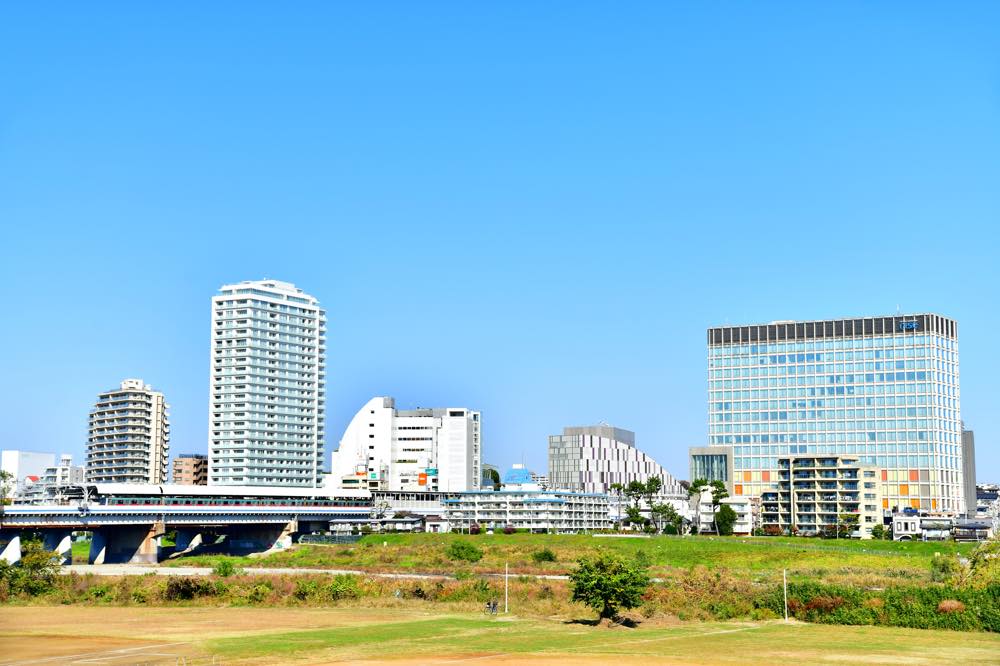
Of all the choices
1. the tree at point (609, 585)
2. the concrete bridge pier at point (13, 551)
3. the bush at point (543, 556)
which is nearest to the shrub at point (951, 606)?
the tree at point (609, 585)

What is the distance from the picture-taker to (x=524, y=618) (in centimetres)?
11750

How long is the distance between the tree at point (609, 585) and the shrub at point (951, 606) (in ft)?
87.2

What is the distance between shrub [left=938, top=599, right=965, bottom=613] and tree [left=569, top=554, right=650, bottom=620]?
2657 cm

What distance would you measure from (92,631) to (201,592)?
100 ft

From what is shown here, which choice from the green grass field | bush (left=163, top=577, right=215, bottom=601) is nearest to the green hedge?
the green grass field

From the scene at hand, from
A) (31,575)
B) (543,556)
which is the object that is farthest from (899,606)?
(31,575)

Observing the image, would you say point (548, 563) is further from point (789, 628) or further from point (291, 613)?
point (789, 628)

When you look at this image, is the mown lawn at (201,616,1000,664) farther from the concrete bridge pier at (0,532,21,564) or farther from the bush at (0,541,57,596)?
the concrete bridge pier at (0,532,21,564)

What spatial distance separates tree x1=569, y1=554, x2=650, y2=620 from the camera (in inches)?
4341

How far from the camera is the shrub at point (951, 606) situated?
10750 cm

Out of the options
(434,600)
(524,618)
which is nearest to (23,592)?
(434,600)

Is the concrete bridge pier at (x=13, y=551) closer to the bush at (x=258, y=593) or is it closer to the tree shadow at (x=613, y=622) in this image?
the bush at (x=258, y=593)

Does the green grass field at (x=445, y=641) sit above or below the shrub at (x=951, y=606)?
below

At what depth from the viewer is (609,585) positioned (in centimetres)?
11006
